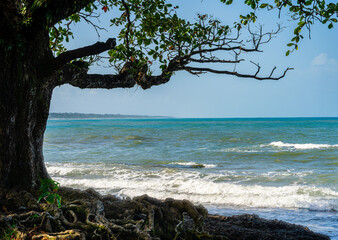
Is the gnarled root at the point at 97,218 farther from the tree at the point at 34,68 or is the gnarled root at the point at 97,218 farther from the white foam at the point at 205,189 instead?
the white foam at the point at 205,189

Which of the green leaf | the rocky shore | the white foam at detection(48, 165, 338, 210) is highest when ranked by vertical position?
the green leaf

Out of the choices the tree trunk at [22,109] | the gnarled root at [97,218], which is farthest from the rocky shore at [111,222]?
the tree trunk at [22,109]

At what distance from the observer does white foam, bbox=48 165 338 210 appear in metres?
9.52

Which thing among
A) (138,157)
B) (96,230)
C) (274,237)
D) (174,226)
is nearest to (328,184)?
(274,237)

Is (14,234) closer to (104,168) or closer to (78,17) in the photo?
(78,17)

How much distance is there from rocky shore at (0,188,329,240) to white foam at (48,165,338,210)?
3.17 meters

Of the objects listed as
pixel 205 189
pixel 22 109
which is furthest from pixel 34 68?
pixel 205 189

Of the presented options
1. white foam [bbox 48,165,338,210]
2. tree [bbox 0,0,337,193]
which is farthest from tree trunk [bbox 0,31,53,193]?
white foam [bbox 48,165,338,210]

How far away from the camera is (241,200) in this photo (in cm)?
973

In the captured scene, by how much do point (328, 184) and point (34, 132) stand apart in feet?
31.5

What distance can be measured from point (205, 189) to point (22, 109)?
7.05m

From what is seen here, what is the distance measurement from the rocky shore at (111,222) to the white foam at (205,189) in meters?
3.17

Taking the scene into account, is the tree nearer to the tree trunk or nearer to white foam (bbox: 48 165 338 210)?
the tree trunk

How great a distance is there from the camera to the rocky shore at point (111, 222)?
4.71m
